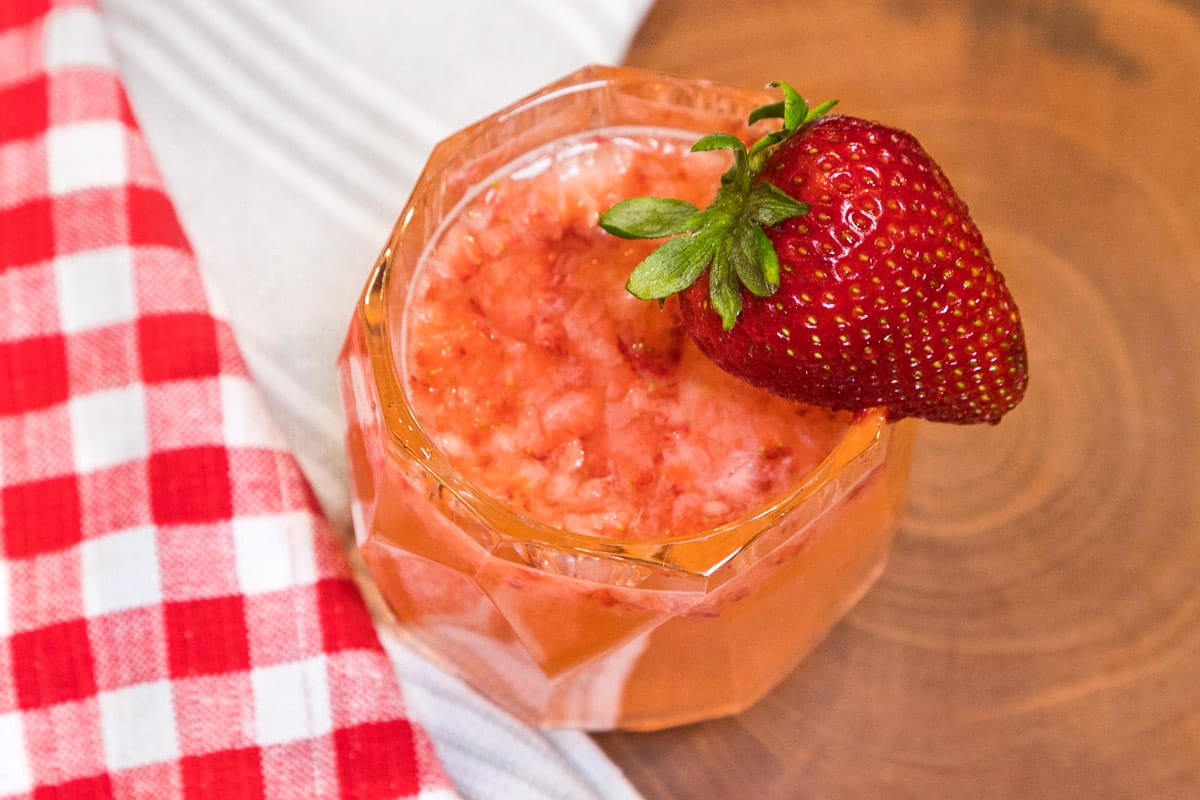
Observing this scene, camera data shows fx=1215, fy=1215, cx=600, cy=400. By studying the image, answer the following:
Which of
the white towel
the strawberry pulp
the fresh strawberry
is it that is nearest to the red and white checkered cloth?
the white towel

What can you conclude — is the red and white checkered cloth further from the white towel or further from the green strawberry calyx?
the green strawberry calyx

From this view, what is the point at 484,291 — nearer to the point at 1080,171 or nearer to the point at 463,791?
the point at 463,791

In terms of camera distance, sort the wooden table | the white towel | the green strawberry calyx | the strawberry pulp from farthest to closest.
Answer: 1. the white towel
2. the wooden table
3. the strawberry pulp
4. the green strawberry calyx

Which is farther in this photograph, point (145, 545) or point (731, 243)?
point (145, 545)

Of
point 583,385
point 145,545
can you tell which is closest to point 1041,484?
point 583,385

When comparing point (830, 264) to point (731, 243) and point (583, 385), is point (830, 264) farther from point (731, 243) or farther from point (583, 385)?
point (583, 385)

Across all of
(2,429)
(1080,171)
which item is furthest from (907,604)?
(2,429)

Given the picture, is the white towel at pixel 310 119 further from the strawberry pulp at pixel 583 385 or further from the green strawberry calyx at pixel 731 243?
the green strawberry calyx at pixel 731 243

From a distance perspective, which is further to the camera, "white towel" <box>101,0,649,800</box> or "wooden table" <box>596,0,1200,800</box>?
"white towel" <box>101,0,649,800</box>
